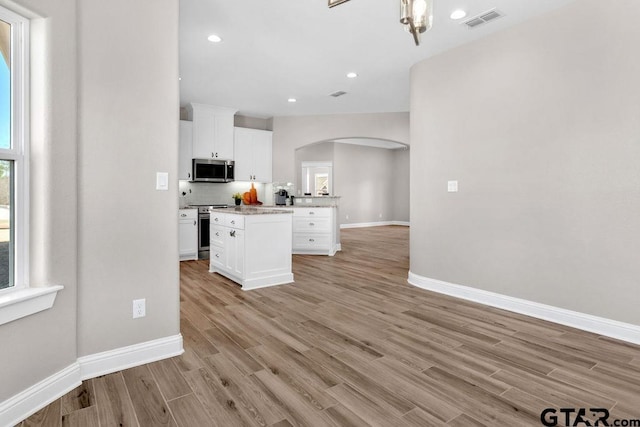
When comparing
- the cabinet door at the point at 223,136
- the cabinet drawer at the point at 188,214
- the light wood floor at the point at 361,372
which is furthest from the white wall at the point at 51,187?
the cabinet door at the point at 223,136

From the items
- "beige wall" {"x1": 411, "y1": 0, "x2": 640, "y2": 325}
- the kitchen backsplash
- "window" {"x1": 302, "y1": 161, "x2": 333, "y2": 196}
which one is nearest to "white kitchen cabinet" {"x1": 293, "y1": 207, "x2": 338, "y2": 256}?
the kitchen backsplash

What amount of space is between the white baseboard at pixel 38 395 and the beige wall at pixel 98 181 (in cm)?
4

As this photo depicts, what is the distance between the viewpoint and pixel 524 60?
3.27m

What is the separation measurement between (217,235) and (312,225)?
2.17 meters

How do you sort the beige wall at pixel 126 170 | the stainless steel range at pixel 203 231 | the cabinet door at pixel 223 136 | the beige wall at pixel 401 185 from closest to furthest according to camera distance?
1. the beige wall at pixel 126 170
2. the stainless steel range at pixel 203 231
3. the cabinet door at pixel 223 136
4. the beige wall at pixel 401 185

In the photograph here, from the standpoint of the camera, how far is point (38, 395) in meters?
1.77

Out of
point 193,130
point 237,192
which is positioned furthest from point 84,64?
point 237,192

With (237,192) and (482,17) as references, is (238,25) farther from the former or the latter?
(237,192)

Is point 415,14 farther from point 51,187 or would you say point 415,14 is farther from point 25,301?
point 25,301

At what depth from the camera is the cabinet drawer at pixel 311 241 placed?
21.4 ft

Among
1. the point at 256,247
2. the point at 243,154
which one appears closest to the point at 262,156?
the point at 243,154

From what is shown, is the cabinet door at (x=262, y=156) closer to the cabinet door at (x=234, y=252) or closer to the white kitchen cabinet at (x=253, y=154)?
the white kitchen cabinet at (x=253, y=154)

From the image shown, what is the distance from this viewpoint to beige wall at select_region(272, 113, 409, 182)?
6.95 metres

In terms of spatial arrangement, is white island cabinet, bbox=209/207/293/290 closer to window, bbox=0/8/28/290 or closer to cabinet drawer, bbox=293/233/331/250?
cabinet drawer, bbox=293/233/331/250
